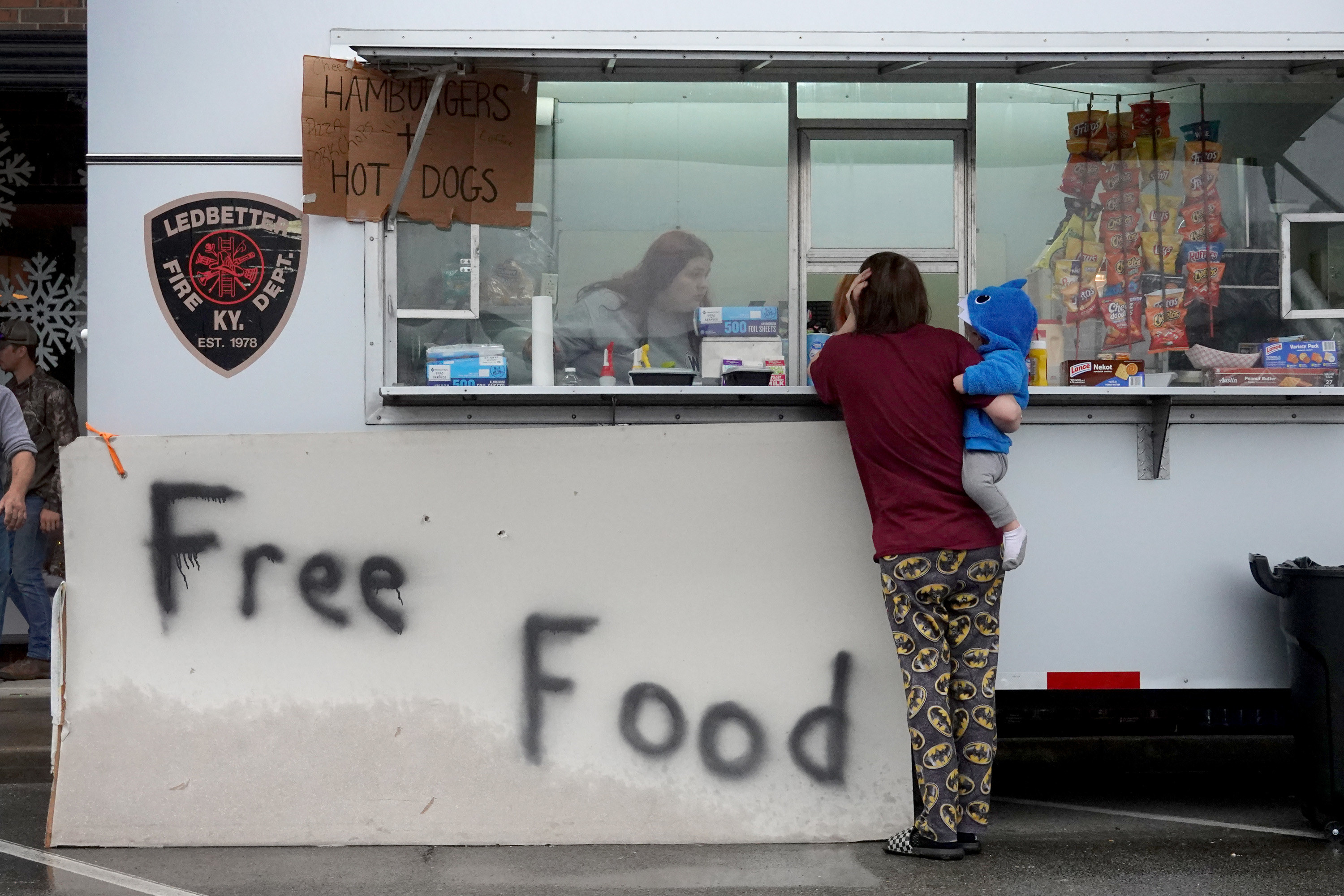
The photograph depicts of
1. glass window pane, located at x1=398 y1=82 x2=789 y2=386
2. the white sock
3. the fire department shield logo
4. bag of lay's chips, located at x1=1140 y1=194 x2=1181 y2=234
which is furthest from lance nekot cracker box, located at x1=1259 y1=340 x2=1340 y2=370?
the fire department shield logo

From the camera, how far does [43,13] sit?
6730 millimetres

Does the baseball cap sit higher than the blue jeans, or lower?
higher

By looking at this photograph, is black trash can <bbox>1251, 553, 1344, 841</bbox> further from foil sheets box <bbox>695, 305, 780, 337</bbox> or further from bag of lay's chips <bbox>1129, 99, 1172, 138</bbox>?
foil sheets box <bbox>695, 305, 780, 337</bbox>

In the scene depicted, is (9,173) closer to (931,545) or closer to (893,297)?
(893,297)

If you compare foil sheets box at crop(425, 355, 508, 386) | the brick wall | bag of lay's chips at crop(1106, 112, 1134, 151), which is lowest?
foil sheets box at crop(425, 355, 508, 386)

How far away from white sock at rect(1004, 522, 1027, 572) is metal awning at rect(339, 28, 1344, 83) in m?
1.48

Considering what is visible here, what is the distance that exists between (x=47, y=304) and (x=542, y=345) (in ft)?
13.9

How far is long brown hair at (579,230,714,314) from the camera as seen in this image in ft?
15.3

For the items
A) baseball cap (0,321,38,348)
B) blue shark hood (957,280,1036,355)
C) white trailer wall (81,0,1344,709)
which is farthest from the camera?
baseball cap (0,321,38,348)

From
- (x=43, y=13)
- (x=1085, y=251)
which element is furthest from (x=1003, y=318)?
(x=43, y=13)

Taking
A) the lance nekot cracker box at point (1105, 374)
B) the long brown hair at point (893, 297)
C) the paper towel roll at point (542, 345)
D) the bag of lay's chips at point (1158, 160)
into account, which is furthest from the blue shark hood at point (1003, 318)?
the paper towel roll at point (542, 345)

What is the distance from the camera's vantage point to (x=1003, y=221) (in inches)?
186

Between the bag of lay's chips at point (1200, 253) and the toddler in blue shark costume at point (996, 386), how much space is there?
3.00ft

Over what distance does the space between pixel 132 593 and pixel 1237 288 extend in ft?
13.2
